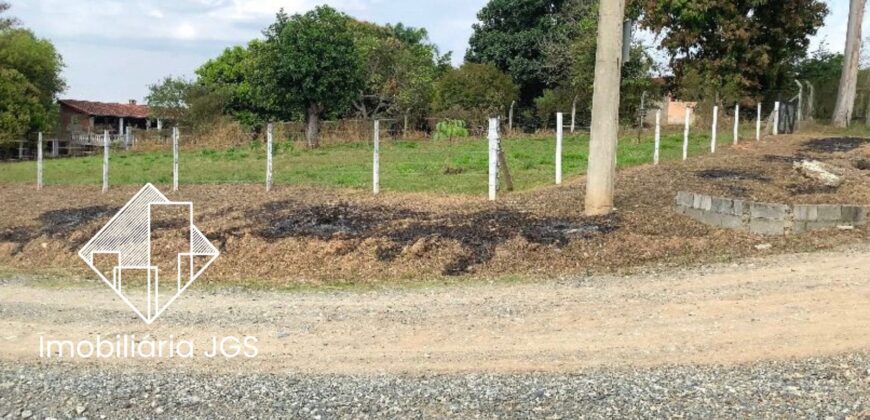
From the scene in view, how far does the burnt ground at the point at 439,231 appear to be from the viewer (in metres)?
8.64

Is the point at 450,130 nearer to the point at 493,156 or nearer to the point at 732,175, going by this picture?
the point at 732,175

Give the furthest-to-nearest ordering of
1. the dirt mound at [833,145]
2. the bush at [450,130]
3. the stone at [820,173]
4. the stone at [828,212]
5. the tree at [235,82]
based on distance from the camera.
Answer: the tree at [235,82], the bush at [450,130], the dirt mound at [833,145], the stone at [820,173], the stone at [828,212]

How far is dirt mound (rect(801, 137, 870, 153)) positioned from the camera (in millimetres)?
19750

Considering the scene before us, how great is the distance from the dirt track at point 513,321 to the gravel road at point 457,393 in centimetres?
25

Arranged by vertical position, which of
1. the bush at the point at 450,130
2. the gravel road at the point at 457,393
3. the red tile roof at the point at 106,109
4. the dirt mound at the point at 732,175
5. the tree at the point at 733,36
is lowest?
the gravel road at the point at 457,393

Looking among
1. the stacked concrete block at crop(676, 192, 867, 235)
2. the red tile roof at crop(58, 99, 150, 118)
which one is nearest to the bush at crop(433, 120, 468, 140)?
the stacked concrete block at crop(676, 192, 867, 235)

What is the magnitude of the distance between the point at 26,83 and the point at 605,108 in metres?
42.4

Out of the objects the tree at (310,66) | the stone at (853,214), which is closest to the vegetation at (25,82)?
the tree at (310,66)

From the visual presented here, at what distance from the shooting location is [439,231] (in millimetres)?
9672

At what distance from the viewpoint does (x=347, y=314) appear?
6684 mm

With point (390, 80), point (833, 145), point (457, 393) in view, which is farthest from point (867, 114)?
point (457, 393)

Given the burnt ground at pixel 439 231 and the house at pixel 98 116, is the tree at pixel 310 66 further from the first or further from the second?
the house at pixel 98 116

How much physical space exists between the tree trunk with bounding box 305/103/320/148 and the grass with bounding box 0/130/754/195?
96 centimetres

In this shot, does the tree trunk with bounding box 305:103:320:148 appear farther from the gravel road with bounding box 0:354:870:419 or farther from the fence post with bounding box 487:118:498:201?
the gravel road with bounding box 0:354:870:419
